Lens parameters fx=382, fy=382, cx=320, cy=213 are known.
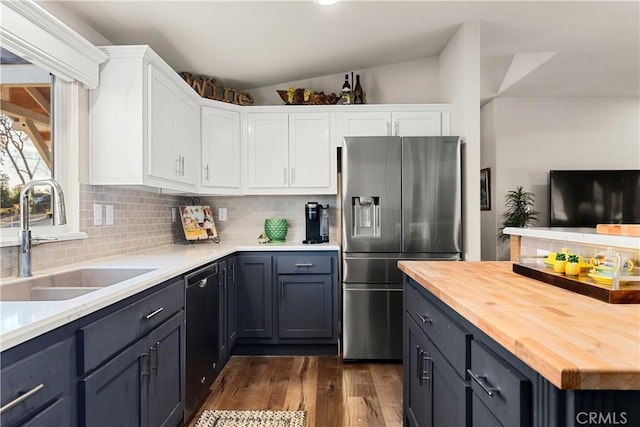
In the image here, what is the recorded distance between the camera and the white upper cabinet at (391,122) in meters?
3.42

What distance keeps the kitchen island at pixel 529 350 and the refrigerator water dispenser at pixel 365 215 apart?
1408 millimetres

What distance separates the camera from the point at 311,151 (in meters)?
3.47

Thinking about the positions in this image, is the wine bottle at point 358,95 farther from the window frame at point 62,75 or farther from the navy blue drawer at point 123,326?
the navy blue drawer at point 123,326

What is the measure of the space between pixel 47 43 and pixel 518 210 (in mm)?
5168

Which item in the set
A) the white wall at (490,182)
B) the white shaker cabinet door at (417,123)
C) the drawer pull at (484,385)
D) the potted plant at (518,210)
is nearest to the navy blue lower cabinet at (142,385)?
the drawer pull at (484,385)

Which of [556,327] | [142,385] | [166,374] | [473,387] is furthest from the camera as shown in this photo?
[166,374]

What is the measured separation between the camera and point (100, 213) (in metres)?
2.31

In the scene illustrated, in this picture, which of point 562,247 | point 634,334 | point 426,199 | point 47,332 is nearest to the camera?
point 634,334

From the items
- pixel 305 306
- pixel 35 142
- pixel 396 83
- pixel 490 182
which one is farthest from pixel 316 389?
pixel 490 182

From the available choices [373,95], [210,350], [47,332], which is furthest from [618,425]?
[373,95]

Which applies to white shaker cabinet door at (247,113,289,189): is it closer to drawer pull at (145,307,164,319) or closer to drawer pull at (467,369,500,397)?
drawer pull at (145,307,164,319)

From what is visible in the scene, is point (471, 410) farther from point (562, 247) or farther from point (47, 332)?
point (47, 332)

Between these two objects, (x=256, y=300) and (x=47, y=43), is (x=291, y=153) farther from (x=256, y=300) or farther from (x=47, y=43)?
(x=47, y=43)

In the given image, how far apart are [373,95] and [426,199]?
55.6 inches
